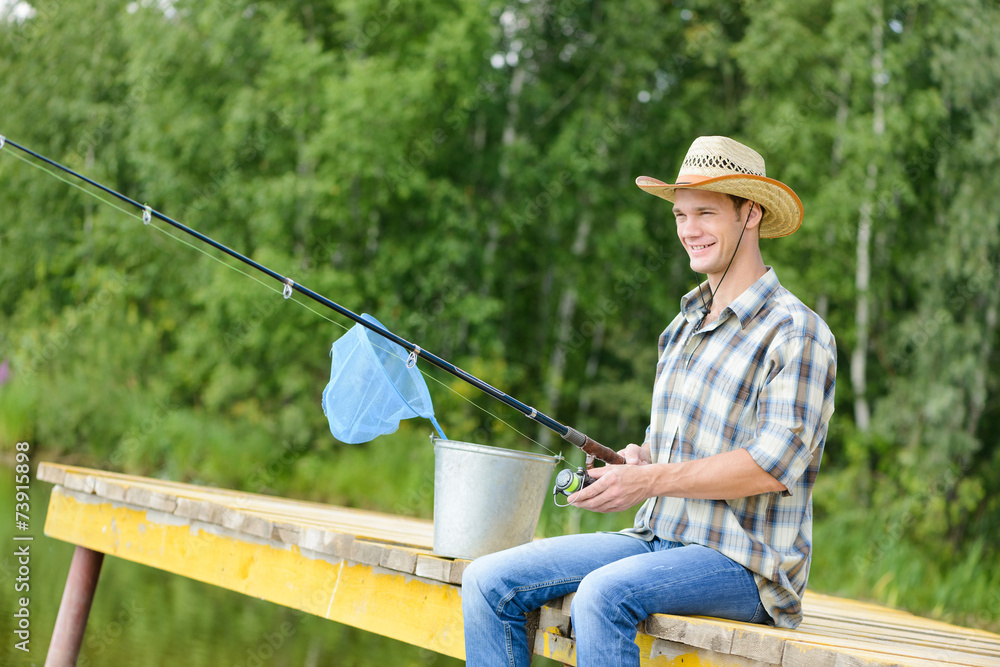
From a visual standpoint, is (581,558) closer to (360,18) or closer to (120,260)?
(360,18)

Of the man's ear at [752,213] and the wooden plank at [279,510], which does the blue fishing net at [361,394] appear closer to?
the wooden plank at [279,510]

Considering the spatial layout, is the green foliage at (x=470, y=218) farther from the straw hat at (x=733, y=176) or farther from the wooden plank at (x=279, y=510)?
the straw hat at (x=733, y=176)

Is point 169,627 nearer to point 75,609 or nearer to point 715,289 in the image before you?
point 75,609

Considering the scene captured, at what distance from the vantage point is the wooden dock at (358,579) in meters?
1.82

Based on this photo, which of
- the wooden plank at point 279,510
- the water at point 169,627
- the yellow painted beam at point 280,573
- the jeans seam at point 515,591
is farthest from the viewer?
the water at point 169,627

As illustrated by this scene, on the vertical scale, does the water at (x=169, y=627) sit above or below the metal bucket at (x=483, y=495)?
below

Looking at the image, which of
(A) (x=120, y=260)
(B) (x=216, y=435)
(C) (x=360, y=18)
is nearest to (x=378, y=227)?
(C) (x=360, y=18)

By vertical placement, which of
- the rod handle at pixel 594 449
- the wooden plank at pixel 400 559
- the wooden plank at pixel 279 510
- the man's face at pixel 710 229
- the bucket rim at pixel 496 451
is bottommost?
the wooden plank at pixel 400 559

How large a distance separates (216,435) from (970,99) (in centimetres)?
752

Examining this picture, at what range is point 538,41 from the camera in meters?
11.9

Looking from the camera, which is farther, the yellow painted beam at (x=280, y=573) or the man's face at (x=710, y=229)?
the yellow painted beam at (x=280, y=573)

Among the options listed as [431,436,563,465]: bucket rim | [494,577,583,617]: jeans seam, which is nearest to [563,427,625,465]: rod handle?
[431,436,563,465]: bucket rim

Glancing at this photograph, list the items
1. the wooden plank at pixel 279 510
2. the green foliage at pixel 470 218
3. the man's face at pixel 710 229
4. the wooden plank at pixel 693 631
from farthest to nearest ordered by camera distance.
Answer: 1. the green foliage at pixel 470 218
2. the wooden plank at pixel 279 510
3. the man's face at pixel 710 229
4. the wooden plank at pixel 693 631

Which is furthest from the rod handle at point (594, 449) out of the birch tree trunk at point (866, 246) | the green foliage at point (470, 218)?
the birch tree trunk at point (866, 246)
